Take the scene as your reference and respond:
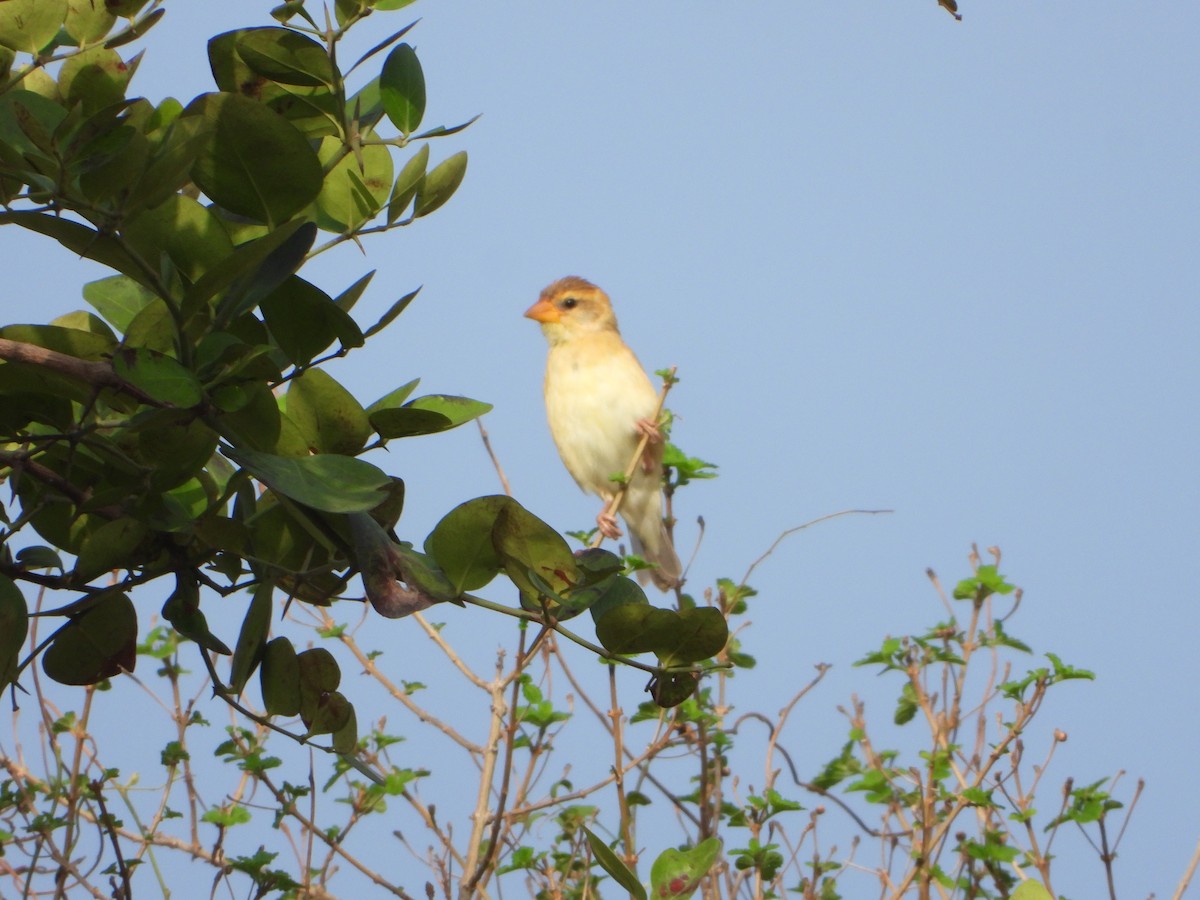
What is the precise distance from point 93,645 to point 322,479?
1.15 feet

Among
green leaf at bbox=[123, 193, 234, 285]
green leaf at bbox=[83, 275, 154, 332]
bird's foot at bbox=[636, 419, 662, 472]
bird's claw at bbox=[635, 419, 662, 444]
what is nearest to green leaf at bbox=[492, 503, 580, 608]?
green leaf at bbox=[123, 193, 234, 285]

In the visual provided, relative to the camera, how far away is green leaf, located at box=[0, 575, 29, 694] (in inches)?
33.6

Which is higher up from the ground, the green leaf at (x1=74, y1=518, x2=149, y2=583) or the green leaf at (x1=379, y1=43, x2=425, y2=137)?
the green leaf at (x1=379, y1=43, x2=425, y2=137)

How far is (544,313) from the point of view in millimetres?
6324

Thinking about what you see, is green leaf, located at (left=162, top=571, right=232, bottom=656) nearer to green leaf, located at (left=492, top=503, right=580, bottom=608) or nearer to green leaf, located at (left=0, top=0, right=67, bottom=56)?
green leaf, located at (left=492, top=503, right=580, bottom=608)

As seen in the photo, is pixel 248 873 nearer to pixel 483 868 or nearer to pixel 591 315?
pixel 483 868

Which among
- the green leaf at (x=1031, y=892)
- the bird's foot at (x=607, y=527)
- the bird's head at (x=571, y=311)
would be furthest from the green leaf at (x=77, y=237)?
the bird's head at (x=571, y=311)

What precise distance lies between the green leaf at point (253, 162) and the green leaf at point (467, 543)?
0.22m

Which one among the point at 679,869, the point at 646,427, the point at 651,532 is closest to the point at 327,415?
the point at 679,869

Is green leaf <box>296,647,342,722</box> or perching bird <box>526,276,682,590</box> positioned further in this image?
perching bird <box>526,276,682,590</box>

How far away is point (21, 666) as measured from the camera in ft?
2.96

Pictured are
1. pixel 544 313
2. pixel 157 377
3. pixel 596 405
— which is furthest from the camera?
pixel 544 313

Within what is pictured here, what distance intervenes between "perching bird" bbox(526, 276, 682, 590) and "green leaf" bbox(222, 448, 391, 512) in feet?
15.2

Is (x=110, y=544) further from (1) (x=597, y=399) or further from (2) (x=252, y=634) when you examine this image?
(1) (x=597, y=399)
